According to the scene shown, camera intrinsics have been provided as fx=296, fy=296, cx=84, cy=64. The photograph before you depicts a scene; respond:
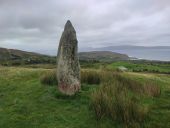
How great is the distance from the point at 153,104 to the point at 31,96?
20.6ft

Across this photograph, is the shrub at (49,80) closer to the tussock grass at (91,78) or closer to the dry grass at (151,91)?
the tussock grass at (91,78)

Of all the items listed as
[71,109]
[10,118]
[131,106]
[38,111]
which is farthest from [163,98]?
[10,118]

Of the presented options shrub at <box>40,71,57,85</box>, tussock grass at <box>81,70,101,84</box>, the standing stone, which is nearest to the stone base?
the standing stone

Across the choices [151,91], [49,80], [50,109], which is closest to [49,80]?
[49,80]

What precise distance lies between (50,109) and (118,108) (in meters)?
3.35

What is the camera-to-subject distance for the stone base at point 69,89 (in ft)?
49.6

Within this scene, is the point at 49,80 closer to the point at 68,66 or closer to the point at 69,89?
the point at 68,66

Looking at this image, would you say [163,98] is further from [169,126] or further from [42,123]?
[42,123]

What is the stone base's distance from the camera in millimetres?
15117

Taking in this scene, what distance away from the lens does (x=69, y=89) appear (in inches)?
600

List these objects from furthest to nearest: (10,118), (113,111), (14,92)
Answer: (14,92) → (10,118) → (113,111)

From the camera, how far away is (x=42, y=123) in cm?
1207

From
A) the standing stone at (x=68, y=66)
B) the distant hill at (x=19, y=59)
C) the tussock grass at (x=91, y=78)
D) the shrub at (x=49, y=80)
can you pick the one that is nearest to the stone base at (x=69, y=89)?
the standing stone at (x=68, y=66)

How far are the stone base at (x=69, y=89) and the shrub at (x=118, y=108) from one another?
2.08m
